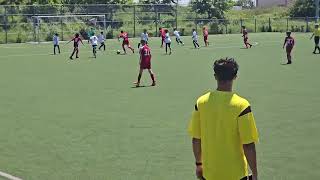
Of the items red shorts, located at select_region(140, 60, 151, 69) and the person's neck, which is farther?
red shorts, located at select_region(140, 60, 151, 69)

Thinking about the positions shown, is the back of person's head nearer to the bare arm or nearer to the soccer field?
the bare arm

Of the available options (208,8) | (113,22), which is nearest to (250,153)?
(113,22)

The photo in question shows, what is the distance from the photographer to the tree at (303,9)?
91062 millimetres

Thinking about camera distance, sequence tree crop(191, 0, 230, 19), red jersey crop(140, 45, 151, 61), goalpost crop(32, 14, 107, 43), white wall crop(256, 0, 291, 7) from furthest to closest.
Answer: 1. white wall crop(256, 0, 291, 7)
2. tree crop(191, 0, 230, 19)
3. goalpost crop(32, 14, 107, 43)
4. red jersey crop(140, 45, 151, 61)

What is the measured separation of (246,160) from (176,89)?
12.9 metres

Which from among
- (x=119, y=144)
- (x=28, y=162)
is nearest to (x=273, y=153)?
(x=119, y=144)

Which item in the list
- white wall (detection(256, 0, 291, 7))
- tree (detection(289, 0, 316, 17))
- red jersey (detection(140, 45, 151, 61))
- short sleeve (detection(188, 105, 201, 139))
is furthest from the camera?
white wall (detection(256, 0, 291, 7))

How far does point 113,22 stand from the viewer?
211 feet

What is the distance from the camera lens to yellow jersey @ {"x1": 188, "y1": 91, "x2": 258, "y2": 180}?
4418 mm

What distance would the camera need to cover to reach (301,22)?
81812mm

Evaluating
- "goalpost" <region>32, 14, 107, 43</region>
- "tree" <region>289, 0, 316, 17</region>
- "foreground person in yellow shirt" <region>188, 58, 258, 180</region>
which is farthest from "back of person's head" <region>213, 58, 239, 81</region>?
"tree" <region>289, 0, 316, 17</region>

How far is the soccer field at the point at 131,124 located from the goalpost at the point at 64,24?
35380 mm

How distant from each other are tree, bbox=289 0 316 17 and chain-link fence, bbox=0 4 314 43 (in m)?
8.99

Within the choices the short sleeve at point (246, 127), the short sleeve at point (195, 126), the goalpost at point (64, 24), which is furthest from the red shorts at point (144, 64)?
the goalpost at point (64, 24)
